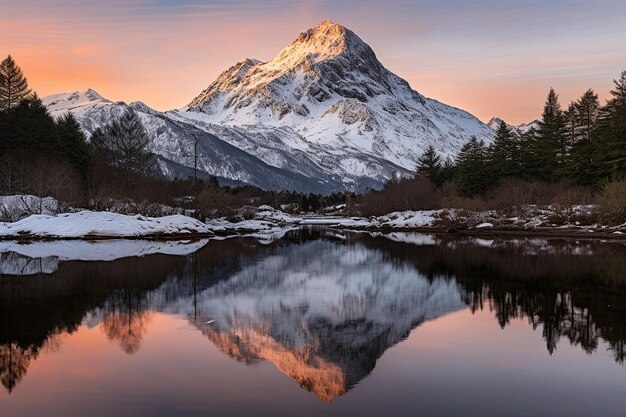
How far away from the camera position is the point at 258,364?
12.1 m

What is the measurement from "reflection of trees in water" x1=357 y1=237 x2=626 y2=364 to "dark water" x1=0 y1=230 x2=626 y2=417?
0.08 metres

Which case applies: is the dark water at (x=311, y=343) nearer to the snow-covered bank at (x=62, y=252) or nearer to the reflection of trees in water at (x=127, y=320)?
the reflection of trees in water at (x=127, y=320)

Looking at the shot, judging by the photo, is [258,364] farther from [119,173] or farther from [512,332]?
[119,173]

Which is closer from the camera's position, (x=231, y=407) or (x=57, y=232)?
(x=231, y=407)

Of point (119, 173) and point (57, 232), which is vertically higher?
point (119, 173)

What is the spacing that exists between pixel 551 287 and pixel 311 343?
1242 cm

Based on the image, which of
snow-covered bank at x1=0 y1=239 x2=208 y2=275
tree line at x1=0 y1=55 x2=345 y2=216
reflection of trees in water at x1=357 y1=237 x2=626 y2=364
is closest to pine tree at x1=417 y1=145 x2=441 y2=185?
tree line at x1=0 y1=55 x2=345 y2=216

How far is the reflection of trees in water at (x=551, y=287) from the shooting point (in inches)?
591

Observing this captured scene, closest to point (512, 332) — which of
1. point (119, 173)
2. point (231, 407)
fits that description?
point (231, 407)

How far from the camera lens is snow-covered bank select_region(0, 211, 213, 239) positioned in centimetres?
4991

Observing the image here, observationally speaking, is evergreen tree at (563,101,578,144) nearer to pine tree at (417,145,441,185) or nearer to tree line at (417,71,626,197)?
tree line at (417,71,626,197)

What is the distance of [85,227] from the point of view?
167 ft

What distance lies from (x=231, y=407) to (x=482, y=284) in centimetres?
1678

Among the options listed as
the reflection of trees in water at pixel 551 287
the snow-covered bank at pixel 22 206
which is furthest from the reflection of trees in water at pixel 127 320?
the snow-covered bank at pixel 22 206
